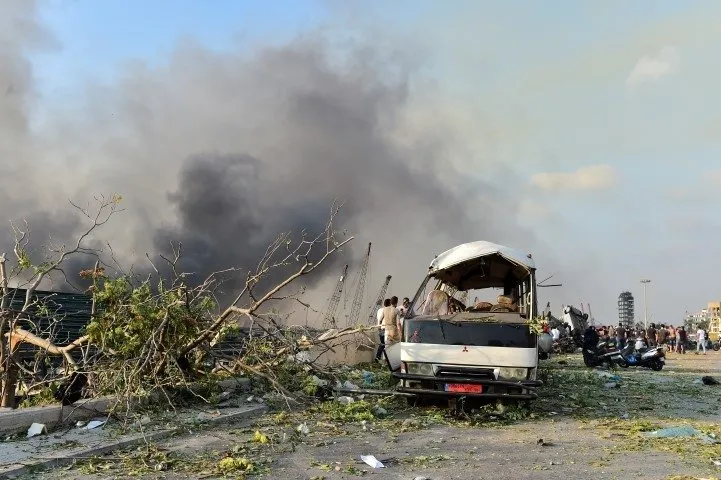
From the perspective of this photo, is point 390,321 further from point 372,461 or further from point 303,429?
point 372,461

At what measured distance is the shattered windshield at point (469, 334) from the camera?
32.9ft

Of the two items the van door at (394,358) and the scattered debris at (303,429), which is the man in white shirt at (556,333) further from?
the scattered debris at (303,429)

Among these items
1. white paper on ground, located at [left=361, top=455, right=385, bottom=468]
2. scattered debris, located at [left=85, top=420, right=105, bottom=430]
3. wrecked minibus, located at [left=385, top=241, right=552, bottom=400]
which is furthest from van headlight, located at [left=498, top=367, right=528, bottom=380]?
A: scattered debris, located at [left=85, top=420, right=105, bottom=430]

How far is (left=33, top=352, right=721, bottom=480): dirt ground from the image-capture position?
22.4 feet

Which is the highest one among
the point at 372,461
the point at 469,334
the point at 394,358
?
the point at 469,334

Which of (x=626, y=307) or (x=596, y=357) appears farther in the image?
(x=626, y=307)

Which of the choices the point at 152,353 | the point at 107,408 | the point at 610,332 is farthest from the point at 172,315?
the point at 610,332

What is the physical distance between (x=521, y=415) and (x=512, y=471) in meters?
3.41

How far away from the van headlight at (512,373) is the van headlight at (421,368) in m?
1.01

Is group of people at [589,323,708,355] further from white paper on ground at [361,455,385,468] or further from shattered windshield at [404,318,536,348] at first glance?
white paper on ground at [361,455,385,468]

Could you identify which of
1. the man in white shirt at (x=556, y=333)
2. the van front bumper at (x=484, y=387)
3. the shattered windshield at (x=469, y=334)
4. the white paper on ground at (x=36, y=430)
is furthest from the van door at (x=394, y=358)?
the man in white shirt at (x=556, y=333)

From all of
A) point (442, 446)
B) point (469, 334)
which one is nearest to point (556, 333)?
point (469, 334)

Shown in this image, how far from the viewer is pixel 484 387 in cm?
979

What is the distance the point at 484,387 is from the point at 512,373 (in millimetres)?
472
